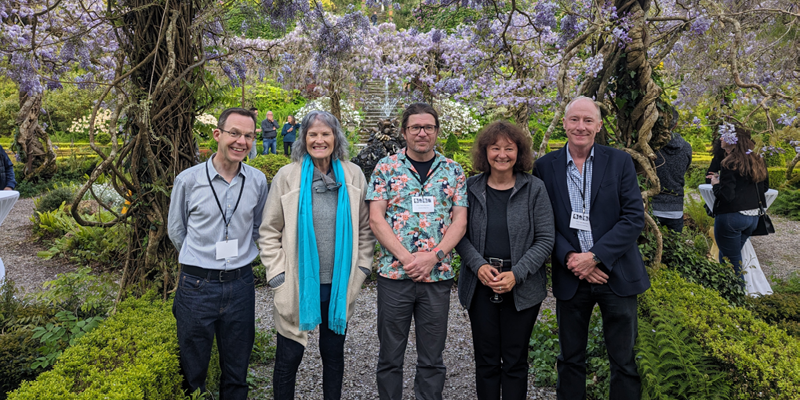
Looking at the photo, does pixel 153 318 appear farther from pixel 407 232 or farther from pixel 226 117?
A: pixel 407 232

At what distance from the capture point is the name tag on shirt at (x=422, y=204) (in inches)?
97.3

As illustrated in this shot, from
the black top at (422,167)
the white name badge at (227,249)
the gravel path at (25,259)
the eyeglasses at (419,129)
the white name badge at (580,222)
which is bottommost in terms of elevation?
the gravel path at (25,259)

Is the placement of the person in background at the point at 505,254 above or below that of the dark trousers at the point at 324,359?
above

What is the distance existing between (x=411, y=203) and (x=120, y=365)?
1648 millimetres

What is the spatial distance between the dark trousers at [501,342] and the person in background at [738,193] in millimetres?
3104

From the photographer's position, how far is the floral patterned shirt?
97.8 inches

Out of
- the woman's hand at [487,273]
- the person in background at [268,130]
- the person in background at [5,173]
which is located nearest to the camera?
the woman's hand at [487,273]

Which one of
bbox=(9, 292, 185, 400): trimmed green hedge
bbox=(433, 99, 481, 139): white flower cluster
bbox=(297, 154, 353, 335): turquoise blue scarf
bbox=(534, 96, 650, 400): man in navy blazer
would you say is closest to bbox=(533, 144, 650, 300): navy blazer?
bbox=(534, 96, 650, 400): man in navy blazer

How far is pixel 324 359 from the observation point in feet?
8.46

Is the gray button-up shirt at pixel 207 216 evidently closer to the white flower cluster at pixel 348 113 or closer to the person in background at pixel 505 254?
the person in background at pixel 505 254

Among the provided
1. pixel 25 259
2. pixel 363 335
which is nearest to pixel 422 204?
pixel 363 335

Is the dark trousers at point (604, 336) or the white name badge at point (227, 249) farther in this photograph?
the dark trousers at point (604, 336)

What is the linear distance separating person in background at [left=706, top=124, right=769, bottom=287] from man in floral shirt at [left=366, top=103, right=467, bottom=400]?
3364 millimetres

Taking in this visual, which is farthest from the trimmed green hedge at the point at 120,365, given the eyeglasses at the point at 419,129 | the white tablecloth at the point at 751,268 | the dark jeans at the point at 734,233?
the white tablecloth at the point at 751,268
